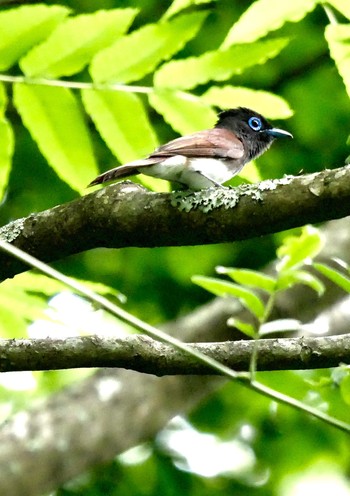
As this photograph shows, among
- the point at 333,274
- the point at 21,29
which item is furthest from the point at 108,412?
the point at 333,274

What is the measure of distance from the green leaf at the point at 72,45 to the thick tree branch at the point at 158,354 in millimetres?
988

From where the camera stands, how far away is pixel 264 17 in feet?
9.87

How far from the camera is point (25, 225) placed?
125 inches

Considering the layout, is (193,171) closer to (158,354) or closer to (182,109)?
(182,109)

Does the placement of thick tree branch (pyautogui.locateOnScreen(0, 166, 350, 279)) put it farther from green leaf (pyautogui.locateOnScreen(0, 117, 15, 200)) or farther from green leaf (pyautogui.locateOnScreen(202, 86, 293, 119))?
green leaf (pyautogui.locateOnScreen(202, 86, 293, 119))

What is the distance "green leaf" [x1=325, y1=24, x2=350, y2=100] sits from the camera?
2.88 meters

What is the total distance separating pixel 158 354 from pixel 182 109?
98cm

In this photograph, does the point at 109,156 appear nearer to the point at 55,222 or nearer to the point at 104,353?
the point at 55,222

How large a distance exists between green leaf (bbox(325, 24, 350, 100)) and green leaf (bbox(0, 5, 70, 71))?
93 cm

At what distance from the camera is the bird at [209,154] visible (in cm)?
354

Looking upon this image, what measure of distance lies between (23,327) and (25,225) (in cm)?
39

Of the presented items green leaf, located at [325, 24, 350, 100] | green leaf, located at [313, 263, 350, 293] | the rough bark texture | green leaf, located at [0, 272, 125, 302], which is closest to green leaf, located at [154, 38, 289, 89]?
green leaf, located at [325, 24, 350, 100]

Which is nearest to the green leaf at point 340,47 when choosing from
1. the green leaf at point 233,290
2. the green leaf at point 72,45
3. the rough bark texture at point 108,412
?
the green leaf at point 72,45

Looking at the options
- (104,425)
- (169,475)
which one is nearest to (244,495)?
(169,475)
